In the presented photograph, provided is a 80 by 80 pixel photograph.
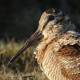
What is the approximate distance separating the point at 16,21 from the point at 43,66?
513 inches

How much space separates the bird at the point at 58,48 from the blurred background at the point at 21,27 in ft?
2.67

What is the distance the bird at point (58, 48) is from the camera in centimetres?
545

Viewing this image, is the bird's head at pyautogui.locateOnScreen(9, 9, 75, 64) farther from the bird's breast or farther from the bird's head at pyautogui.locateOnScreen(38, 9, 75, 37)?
the bird's breast

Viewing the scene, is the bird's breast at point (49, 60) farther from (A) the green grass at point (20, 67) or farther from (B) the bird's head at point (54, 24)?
(A) the green grass at point (20, 67)

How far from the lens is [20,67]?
303 inches

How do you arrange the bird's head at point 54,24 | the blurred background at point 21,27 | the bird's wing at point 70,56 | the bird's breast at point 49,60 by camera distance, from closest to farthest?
the bird's wing at point 70,56
the bird's breast at point 49,60
the bird's head at point 54,24
the blurred background at point 21,27

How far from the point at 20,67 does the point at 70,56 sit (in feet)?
7.52

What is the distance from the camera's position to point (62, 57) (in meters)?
5.55

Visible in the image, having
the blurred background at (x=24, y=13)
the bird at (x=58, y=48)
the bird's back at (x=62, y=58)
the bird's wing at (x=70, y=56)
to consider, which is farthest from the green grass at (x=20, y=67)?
the blurred background at (x=24, y=13)

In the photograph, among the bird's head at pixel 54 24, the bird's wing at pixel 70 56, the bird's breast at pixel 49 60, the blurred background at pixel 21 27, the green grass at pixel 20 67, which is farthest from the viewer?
the blurred background at pixel 21 27

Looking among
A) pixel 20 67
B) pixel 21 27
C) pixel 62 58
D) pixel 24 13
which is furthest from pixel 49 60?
pixel 24 13

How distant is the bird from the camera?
5.45 metres

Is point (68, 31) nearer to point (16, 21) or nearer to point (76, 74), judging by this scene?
point (76, 74)

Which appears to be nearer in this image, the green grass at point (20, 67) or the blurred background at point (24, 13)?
the green grass at point (20, 67)
